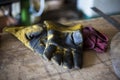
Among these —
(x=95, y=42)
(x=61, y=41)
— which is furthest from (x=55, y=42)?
(x=95, y=42)

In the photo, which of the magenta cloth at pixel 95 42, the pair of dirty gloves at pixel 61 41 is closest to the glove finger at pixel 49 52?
the pair of dirty gloves at pixel 61 41

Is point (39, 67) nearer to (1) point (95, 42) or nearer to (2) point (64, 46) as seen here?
(2) point (64, 46)

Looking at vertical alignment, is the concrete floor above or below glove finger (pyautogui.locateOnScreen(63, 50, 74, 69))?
below

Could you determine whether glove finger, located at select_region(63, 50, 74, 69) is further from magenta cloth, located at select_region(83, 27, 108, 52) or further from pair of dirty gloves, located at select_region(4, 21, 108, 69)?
magenta cloth, located at select_region(83, 27, 108, 52)

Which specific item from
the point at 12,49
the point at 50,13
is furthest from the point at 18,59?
the point at 50,13

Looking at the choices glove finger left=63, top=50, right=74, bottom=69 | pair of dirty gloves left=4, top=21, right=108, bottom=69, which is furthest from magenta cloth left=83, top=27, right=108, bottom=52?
glove finger left=63, top=50, right=74, bottom=69

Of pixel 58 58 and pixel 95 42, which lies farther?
pixel 95 42

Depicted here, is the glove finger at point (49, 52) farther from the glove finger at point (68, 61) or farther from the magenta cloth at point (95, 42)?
the magenta cloth at point (95, 42)

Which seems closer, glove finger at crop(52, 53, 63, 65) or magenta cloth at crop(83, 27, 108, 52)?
glove finger at crop(52, 53, 63, 65)
